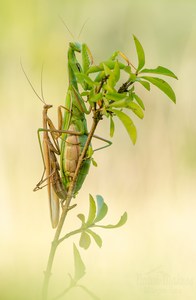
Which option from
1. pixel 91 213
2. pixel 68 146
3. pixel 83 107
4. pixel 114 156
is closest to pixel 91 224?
pixel 91 213

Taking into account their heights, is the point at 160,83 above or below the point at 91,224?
above

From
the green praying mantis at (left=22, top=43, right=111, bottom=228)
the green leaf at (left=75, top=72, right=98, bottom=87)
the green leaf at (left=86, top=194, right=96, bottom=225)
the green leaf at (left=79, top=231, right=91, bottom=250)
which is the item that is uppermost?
the green leaf at (left=75, top=72, right=98, bottom=87)

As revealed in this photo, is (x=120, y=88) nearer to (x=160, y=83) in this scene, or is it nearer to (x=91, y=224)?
(x=160, y=83)

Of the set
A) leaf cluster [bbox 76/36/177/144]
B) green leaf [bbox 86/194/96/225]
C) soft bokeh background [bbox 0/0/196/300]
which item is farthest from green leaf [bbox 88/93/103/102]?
soft bokeh background [bbox 0/0/196/300]

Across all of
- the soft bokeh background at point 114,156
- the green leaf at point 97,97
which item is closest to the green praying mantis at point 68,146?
the green leaf at point 97,97

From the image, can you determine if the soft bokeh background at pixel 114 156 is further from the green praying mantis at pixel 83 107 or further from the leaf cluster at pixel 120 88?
the leaf cluster at pixel 120 88

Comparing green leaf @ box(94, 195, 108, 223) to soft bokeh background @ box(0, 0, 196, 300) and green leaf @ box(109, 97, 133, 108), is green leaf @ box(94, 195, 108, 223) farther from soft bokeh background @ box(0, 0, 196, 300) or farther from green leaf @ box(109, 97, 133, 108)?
soft bokeh background @ box(0, 0, 196, 300)

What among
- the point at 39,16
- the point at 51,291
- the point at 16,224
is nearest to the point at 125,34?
the point at 39,16

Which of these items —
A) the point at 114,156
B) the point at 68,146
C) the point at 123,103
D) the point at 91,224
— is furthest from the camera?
the point at 114,156
